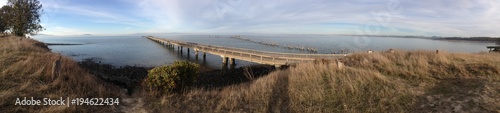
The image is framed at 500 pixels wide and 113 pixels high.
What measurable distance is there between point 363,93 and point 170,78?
650cm

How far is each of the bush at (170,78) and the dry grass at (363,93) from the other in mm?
473

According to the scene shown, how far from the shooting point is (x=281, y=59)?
2622 cm

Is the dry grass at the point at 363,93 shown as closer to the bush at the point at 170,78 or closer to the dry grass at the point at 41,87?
the bush at the point at 170,78

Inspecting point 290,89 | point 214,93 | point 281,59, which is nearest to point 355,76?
point 290,89

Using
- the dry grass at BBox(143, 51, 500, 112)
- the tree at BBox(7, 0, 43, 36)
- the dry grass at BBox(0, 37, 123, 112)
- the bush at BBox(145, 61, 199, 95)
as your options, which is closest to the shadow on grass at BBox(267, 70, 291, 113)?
the dry grass at BBox(143, 51, 500, 112)

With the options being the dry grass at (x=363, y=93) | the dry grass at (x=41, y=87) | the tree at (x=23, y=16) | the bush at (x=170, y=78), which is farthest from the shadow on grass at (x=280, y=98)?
the tree at (x=23, y=16)

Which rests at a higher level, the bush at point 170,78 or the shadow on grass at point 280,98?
the bush at point 170,78

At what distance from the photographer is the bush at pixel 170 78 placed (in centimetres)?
969

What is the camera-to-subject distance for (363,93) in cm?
891

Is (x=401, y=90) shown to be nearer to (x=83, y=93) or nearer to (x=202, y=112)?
(x=202, y=112)

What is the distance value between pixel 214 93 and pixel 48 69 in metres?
6.39

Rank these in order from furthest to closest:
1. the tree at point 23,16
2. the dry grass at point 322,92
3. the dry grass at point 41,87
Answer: the tree at point 23,16 → the dry grass at point 322,92 → the dry grass at point 41,87

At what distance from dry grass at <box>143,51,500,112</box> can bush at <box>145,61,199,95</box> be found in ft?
1.55

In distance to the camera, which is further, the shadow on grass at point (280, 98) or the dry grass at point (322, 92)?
the shadow on grass at point (280, 98)
